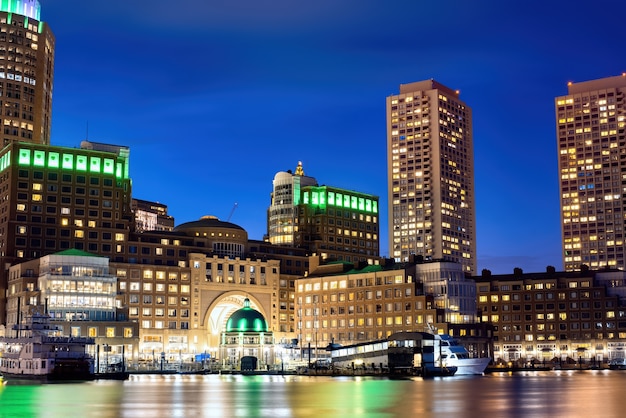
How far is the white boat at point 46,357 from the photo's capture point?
176 metres

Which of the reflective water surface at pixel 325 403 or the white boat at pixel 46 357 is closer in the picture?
the reflective water surface at pixel 325 403

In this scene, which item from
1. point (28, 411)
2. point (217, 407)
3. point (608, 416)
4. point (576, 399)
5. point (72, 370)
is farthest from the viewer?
point (72, 370)

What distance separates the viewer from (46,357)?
178125mm

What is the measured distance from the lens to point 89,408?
90000 mm

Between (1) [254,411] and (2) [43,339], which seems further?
(2) [43,339]

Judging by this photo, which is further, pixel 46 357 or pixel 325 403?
pixel 46 357

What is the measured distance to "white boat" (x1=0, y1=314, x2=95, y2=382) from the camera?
176000mm

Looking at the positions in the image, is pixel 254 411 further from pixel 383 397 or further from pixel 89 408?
pixel 383 397

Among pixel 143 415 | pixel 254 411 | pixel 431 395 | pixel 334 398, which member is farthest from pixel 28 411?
pixel 431 395

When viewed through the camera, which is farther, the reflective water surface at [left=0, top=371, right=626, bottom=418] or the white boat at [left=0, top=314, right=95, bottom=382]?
the white boat at [left=0, top=314, right=95, bottom=382]

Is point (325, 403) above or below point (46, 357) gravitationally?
below

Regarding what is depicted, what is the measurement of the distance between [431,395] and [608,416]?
121ft

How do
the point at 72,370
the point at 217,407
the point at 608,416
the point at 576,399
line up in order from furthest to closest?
the point at 72,370 → the point at 576,399 → the point at 217,407 → the point at 608,416

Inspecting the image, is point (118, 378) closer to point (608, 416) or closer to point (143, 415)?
point (143, 415)
